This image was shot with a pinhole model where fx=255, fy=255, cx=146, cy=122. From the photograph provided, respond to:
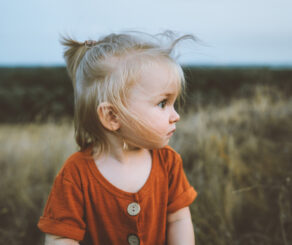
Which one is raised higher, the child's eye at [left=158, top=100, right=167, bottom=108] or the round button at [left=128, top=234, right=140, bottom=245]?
the child's eye at [left=158, top=100, right=167, bottom=108]

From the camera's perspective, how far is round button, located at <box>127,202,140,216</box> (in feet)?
3.79

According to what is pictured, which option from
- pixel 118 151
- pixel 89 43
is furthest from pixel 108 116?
pixel 89 43

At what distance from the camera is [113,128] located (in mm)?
1175

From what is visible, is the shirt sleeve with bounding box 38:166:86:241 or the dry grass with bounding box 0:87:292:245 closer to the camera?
the shirt sleeve with bounding box 38:166:86:241

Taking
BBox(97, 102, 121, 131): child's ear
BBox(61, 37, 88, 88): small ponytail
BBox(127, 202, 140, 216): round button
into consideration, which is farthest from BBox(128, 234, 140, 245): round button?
BBox(61, 37, 88, 88): small ponytail

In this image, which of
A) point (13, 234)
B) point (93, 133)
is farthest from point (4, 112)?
point (93, 133)

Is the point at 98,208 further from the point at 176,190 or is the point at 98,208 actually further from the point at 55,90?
the point at 55,90

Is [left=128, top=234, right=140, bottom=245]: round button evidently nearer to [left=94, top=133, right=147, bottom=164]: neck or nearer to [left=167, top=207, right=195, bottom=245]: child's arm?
[left=167, top=207, right=195, bottom=245]: child's arm

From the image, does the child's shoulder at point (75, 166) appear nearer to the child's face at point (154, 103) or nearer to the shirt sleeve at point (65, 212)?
the shirt sleeve at point (65, 212)

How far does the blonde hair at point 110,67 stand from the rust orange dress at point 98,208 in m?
0.18

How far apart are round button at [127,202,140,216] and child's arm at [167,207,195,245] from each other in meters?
0.27

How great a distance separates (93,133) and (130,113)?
0.27 meters

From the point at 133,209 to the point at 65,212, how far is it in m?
0.30

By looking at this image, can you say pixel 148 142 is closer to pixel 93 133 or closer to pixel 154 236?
pixel 93 133
